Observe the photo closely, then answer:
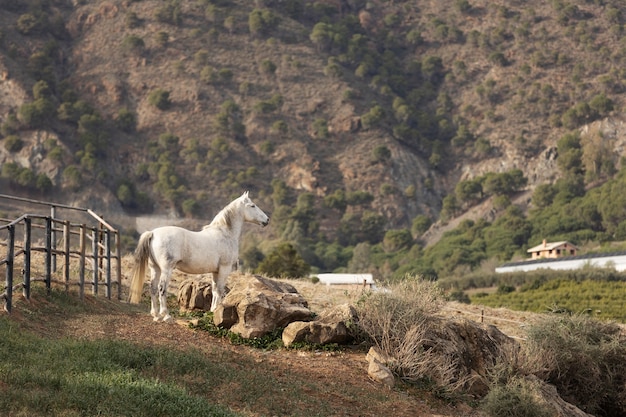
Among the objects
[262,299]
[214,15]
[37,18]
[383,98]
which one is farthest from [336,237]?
[262,299]

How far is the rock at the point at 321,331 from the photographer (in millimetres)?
17172

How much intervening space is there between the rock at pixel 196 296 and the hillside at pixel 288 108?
98.4 metres

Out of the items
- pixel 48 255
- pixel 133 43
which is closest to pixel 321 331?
pixel 48 255

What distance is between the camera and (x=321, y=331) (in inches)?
683

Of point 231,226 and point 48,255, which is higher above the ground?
point 231,226

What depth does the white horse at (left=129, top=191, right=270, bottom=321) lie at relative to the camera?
708 inches

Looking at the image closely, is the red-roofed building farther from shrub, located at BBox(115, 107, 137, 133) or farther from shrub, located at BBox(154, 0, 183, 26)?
shrub, located at BBox(154, 0, 183, 26)

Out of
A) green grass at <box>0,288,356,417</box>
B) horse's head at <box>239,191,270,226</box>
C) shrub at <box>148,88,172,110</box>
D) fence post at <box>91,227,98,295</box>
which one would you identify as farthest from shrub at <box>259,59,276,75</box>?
green grass at <box>0,288,356,417</box>

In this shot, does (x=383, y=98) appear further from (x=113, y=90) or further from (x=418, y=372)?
(x=418, y=372)

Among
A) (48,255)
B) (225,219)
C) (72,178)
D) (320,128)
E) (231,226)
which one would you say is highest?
(225,219)

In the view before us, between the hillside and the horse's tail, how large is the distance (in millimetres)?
100724

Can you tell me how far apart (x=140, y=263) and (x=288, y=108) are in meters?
130

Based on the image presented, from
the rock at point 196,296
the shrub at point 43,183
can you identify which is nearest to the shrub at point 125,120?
the shrub at point 43,183

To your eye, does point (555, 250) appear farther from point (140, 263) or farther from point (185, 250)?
point (140, 263)
